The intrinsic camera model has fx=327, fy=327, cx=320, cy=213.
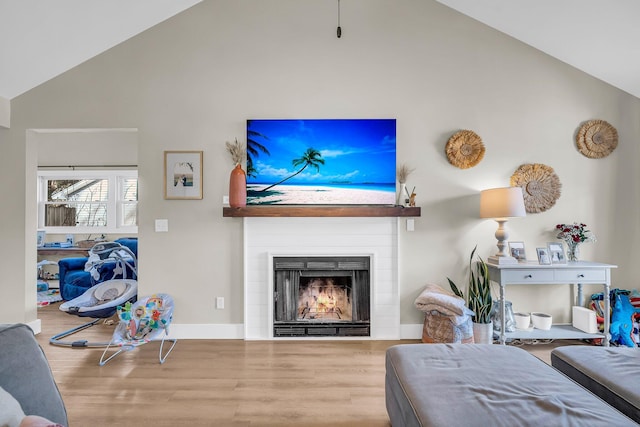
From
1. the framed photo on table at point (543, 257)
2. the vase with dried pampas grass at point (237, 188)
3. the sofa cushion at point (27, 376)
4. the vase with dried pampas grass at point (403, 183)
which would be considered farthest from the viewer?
the vase with dried pampas grass at point (403, 183)

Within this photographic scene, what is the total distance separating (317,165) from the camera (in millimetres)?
3230

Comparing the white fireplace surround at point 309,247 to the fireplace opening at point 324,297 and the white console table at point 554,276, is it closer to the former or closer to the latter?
the fireplace opening at point 324,297

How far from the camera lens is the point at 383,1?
10.7ft

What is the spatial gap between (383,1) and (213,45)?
1752mm

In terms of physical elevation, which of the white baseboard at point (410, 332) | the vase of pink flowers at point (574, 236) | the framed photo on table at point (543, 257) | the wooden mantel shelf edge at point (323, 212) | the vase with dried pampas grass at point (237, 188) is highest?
the vase with dried pampas grass at point (237, 188)

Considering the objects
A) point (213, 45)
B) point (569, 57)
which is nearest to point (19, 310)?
point (213, 45)

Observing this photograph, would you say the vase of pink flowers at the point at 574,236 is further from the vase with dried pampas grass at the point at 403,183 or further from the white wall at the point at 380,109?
the vase with dried pampas grass at the point at 403,183

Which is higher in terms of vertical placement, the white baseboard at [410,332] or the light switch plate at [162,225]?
the light switch plate at [162,225]

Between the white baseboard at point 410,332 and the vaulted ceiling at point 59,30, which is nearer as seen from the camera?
the vaulted ceiling at point 59,30

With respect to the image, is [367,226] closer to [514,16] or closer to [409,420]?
[409,420]

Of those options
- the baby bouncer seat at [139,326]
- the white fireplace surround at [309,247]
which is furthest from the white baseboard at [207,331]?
the baby bouncer seat at [139,326]

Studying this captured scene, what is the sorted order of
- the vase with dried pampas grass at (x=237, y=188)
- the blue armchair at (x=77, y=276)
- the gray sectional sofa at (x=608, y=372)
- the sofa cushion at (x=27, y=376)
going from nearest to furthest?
1. the sofa cushion at (x=27, y=376)
2. the gray sectional sofa at (x=608, y=372)
3. the vase with dried pampas grass at (x=237, y=188)
4. the blue armchair at (x=77, y=276)

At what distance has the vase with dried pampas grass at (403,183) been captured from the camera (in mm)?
3207

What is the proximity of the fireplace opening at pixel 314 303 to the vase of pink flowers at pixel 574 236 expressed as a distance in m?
1.91
